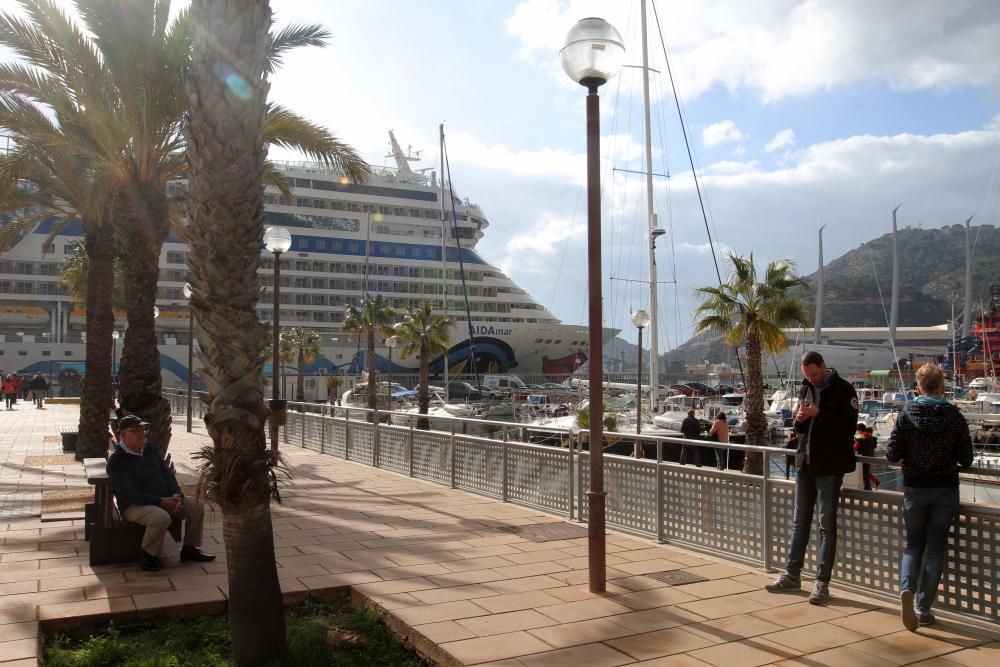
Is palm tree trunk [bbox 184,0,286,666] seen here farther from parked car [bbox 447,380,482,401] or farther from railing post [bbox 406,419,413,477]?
parked car [bbox 447,380,482,401]

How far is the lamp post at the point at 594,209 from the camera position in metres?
5.51

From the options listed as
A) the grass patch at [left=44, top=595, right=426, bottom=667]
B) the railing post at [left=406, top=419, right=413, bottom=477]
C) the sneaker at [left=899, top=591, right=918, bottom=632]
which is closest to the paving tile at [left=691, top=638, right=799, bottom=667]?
the sneaker at [left=899, top=591, right=918, bottom=632]

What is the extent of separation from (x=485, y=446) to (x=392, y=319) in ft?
105

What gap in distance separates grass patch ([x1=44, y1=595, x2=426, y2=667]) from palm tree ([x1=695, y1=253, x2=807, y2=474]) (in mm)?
16466

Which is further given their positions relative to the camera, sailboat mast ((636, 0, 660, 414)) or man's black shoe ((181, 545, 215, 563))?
sailboat mast ((636, 0, 660, 414))

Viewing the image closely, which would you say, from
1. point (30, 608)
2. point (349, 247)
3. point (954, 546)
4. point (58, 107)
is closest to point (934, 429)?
point (954, 546)

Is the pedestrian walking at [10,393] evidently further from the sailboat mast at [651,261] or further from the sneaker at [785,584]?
the sneaker at [785,584]

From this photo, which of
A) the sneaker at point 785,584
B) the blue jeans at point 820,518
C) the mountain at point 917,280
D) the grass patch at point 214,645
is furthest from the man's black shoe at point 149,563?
the mountain at point 917,280

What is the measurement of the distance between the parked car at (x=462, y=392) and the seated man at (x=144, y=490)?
126 ft

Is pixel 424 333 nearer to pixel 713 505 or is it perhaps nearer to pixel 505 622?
pixel 713 505

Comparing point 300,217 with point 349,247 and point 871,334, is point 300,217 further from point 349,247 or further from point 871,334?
point 871,334

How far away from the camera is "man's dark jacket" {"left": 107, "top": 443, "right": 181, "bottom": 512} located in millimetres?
6023

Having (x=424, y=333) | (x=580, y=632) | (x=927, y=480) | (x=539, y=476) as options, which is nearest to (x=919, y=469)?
(x=927, y=480)

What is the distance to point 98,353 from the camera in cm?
1345
